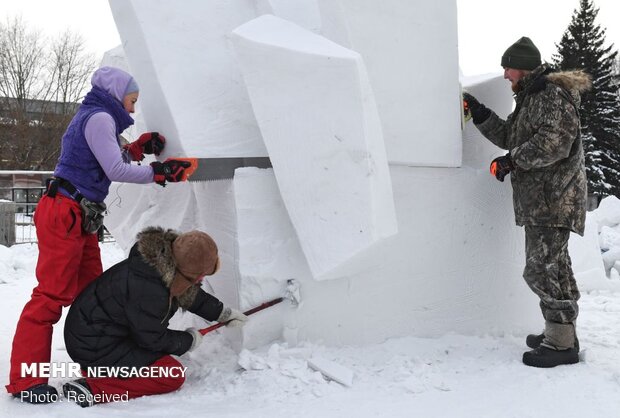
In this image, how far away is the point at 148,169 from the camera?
295 cm

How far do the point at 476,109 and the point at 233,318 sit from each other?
1946 millimetres

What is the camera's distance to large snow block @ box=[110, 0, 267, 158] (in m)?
3.24

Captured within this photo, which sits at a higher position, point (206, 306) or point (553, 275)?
point (553, 275)

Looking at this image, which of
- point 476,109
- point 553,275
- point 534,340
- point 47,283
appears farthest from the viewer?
point 476,109

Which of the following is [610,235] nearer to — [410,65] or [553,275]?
[553,275]

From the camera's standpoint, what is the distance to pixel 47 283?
9.16ft

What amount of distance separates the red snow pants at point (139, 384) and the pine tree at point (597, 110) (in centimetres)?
2258

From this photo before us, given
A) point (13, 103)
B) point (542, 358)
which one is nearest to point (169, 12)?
point (542, 358)

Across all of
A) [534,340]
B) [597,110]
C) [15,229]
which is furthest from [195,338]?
[597,110]

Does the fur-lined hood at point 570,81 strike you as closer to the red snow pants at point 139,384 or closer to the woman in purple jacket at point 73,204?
the woman in purple jacket at point 73,204

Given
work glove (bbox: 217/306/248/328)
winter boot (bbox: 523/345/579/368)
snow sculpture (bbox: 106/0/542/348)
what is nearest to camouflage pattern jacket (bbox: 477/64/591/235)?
snow sculpture (bbox: 106/0/542/348)

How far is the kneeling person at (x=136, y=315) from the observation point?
2689mm

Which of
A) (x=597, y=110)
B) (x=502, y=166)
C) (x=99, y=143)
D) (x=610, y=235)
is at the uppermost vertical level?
(x=597, y=110)

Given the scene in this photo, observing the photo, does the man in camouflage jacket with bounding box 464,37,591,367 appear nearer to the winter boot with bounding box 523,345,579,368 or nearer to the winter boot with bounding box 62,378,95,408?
the winter boot with bounding box 523,345,579,368
